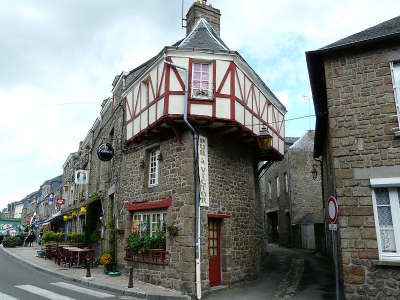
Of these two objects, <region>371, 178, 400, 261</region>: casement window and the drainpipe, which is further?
the drainpipe

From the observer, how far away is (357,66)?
313 inches

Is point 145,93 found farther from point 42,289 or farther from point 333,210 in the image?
point 333,210

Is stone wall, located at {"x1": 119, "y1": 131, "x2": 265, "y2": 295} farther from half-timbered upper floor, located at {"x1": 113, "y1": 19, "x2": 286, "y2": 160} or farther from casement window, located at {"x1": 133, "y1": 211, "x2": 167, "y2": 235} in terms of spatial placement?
half-timbered upper floor, located at {"x1": 113, "y1": 19, "x2": 286, "y2": 160}

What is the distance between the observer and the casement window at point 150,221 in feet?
34.4

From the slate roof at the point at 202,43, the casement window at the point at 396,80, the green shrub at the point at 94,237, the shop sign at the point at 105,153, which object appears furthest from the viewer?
the green shrub at the point at 94,237

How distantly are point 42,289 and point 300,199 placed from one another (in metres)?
16.2

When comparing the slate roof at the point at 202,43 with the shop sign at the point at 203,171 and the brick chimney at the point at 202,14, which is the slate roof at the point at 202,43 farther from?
the shop sign at the point at 203,171

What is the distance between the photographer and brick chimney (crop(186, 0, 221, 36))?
44.9 ft

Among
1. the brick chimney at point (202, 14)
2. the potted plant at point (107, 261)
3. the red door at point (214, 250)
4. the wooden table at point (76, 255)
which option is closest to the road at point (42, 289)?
the potted plant at point (107, 261)

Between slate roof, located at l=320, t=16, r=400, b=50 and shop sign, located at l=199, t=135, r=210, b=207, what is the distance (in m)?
4.05

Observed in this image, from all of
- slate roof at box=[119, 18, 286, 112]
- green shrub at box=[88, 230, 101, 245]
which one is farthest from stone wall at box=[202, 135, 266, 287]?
green shrub at box=[88, 230, 101, 245]

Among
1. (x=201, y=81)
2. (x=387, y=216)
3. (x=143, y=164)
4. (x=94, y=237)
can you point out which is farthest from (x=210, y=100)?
(x=94, y=237)

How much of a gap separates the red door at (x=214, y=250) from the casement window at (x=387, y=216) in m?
4.65

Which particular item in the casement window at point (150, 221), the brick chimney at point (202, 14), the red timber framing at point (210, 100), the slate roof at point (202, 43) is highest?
the brick chimney at point (202, 14)
